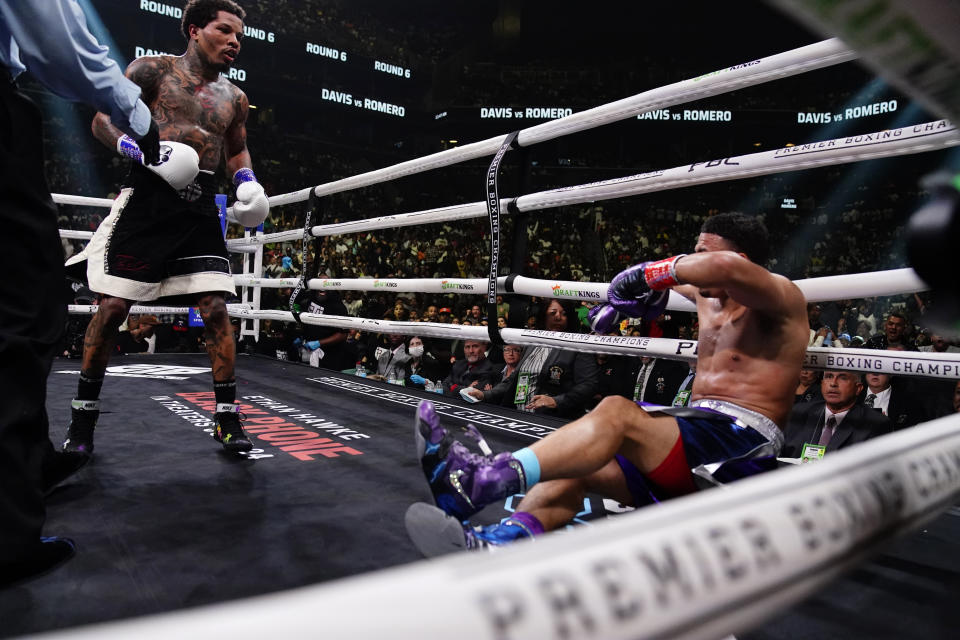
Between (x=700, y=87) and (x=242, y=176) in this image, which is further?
(x=242, y=176)

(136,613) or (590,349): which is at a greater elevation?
(590,349)

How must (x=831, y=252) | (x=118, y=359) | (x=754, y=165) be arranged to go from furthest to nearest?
1. (x=831, y=252)
2. (x=118, y=359)
3. (x=754, y=165)

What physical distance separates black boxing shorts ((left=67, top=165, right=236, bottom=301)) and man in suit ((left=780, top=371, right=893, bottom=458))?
2.13 metres

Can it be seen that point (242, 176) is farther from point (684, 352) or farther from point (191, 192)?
point (684, 352)

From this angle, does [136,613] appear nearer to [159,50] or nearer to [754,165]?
[754,165]

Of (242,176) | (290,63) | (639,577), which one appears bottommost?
(639,577)

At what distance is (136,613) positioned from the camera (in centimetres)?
93

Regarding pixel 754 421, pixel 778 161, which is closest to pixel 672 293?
pixel 778 161

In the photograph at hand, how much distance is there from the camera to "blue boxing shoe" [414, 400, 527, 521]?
43.9 inches

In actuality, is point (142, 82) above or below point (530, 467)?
above

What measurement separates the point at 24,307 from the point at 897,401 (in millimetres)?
3174

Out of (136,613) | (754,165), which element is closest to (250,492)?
(136,613)

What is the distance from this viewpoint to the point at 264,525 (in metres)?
1.31

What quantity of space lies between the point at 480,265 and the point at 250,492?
905cm
